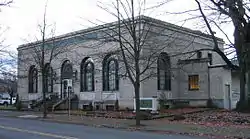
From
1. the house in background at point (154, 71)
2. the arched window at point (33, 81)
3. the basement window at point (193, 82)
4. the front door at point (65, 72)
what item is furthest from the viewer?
the arched window at point (33, 81)

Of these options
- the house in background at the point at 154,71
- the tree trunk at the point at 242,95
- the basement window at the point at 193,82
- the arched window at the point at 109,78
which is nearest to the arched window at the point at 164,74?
the house in background at the point at 154,71

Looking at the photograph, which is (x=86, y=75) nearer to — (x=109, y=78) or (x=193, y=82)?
(x=109, y=78)

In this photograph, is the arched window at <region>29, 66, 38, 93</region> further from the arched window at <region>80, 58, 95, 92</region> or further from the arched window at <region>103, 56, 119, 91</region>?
the arched window at <region>103, 56, 119, 91</region>

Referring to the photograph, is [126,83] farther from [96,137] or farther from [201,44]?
[96,137]

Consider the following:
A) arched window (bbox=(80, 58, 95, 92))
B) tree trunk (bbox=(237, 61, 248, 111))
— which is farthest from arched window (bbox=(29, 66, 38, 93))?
tree trunk (bbox=(237, 61, 248, 111))

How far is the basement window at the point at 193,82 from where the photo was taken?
1539 inches

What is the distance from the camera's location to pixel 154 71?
36.2 metres

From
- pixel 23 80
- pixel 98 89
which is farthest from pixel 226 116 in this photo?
pixel 23 80

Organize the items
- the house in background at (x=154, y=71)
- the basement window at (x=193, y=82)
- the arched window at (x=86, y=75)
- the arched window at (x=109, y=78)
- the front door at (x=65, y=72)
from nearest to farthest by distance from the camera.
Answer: the house in background at (x=154, y=71) < the arched window at (x=109, y=78) < the basement window at (x=193, y=82) < the arched window at (x=86, y=75) < the front door at (x=65, y=72)

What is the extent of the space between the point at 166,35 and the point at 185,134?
19.6 meters

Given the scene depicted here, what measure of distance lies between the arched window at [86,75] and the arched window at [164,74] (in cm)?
721

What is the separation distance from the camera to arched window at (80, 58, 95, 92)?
135 ft

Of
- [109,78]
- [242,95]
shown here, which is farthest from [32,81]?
[242,95]

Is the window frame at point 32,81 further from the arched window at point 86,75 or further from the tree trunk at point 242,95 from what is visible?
the tree trunk at point 242,95
